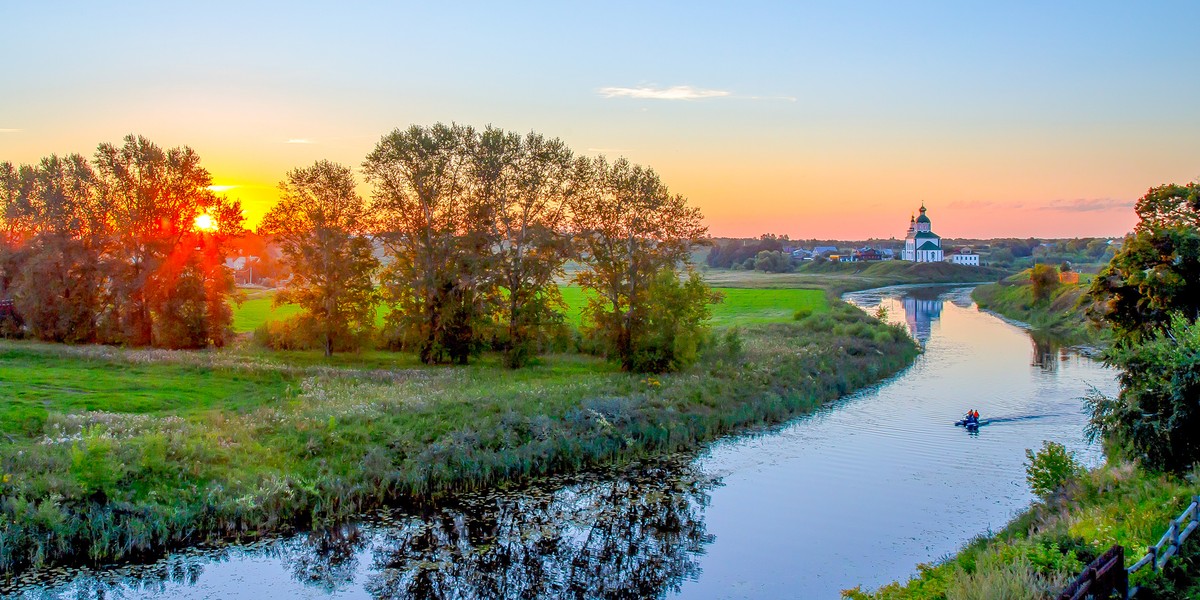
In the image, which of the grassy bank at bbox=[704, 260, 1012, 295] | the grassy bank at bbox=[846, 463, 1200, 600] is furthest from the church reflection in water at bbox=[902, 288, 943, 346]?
the grassy bank at bbox=[846, 463, 1200, 600]

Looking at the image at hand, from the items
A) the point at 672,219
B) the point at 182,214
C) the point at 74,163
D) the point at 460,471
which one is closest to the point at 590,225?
the point at 672,219

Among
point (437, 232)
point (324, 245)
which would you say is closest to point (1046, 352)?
point (437, 232)

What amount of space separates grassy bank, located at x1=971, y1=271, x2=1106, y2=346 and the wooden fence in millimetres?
45830

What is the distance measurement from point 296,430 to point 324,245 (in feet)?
56.6

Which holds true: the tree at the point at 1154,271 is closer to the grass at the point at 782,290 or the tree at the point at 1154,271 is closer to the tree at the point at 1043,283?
the grass at the point at 782,290

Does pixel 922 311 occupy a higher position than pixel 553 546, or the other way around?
pixel 922 311

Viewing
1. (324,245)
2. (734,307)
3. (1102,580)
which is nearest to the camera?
(1102,580)

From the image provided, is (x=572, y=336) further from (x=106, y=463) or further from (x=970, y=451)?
(x=106, y=463)

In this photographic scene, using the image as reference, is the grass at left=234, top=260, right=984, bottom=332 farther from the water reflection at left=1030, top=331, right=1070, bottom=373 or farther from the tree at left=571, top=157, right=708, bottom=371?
the water reflection at left=1030, top=331, right=1070, bottom=373

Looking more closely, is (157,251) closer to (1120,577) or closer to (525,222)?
(525,222)

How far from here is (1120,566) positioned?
11828 mm

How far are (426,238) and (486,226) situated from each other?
10.2ft

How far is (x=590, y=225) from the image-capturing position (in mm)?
42094

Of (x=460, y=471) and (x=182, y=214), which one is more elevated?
(x=182, y=214)
